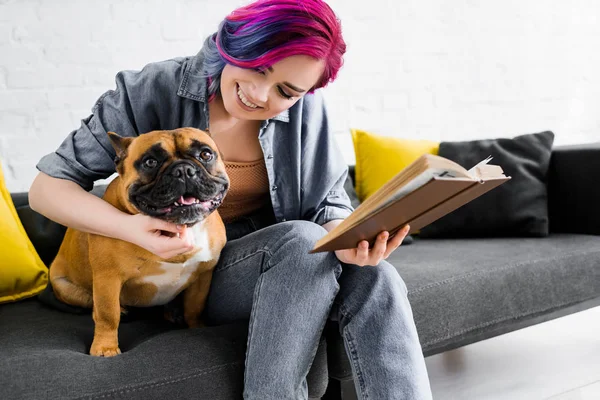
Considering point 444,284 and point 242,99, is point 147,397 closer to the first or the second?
point 242,99

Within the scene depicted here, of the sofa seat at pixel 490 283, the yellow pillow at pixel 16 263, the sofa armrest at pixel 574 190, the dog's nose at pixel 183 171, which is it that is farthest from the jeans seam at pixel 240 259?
the sofa armrest at pixel 574 190

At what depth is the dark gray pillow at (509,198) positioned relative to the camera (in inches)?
87.1

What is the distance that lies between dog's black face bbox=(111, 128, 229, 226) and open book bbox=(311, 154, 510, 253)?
239 mm

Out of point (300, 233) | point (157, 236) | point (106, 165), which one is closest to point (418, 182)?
point (300, 233)

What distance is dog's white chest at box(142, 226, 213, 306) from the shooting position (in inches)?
51.4

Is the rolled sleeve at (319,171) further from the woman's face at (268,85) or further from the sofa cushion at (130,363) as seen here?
the sofa cushion at (130,363)

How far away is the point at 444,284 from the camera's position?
5.38 feet

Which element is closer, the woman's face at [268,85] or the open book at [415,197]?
the open book at [415,197]

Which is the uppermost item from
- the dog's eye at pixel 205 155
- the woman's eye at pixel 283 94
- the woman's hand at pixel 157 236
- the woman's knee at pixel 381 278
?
the woman's eye at pixel 283 94

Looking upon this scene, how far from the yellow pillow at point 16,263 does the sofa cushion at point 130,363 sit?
231 millimetres

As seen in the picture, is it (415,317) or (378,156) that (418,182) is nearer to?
(415,317)

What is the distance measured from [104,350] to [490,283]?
3.31 feet

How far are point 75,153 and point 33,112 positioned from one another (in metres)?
0.82

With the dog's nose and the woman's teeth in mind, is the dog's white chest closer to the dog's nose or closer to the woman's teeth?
the dog's nose
